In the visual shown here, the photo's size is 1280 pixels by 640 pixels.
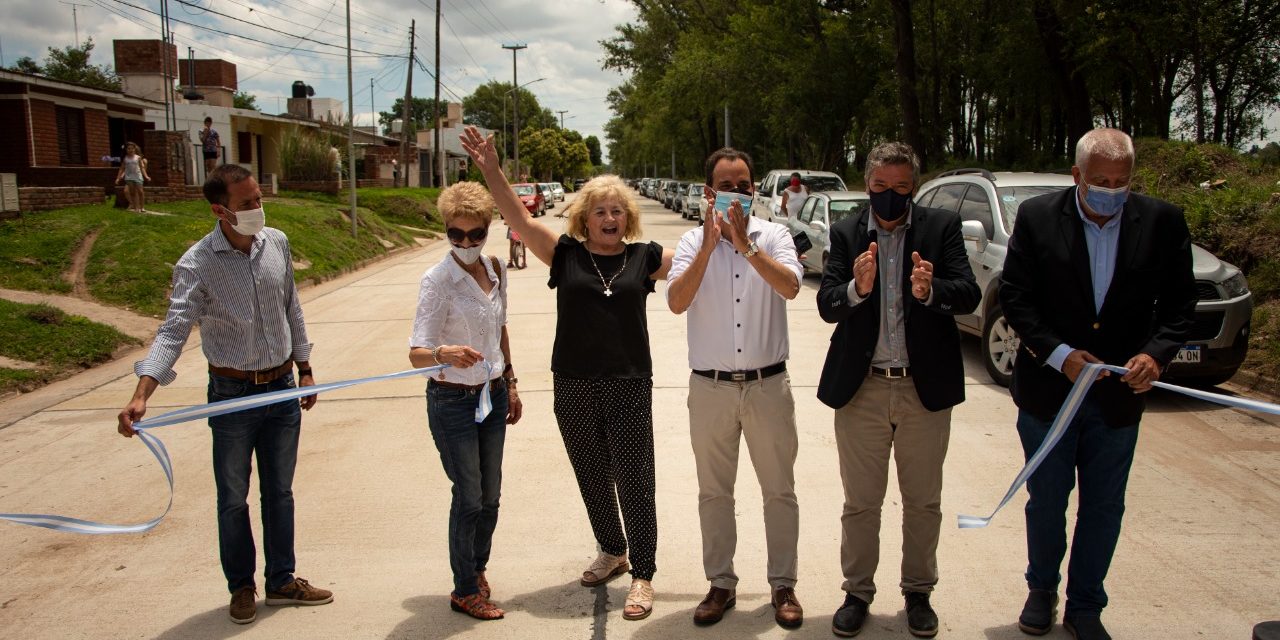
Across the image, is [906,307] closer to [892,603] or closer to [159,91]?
[892,603]

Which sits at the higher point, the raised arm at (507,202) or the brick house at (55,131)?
the brick house at (55,131)

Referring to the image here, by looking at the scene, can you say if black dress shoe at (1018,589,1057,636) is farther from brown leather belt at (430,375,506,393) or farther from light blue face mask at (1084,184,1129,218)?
brown leather belt at (430,375,506,393)

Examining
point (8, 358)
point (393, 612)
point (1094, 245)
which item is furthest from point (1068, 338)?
point (8, 358)

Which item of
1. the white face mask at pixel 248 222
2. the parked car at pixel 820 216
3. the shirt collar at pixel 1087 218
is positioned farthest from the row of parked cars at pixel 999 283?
the parked car at pixel 820 216

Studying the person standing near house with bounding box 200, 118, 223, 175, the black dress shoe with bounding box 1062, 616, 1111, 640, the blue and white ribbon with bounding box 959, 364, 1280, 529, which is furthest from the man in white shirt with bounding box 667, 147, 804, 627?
the person standing near house with bounding box 200, 118, 223, 175

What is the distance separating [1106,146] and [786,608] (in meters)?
2.25

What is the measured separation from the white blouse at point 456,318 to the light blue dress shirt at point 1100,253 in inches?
91.3

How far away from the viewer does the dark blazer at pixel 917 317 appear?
12.7ft

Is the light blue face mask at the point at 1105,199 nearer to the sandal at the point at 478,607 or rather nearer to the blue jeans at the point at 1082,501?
the blue jeans at the point at 1082,501

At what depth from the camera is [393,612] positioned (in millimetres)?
4320

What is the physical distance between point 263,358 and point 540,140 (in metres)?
93.0

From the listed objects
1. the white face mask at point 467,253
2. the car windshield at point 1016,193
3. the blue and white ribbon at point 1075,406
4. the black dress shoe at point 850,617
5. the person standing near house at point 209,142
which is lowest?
the black dress shoe at point 850,617

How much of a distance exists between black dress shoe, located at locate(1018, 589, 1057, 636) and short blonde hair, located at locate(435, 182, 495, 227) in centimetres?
279

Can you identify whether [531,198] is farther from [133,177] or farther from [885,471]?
[885,471]
